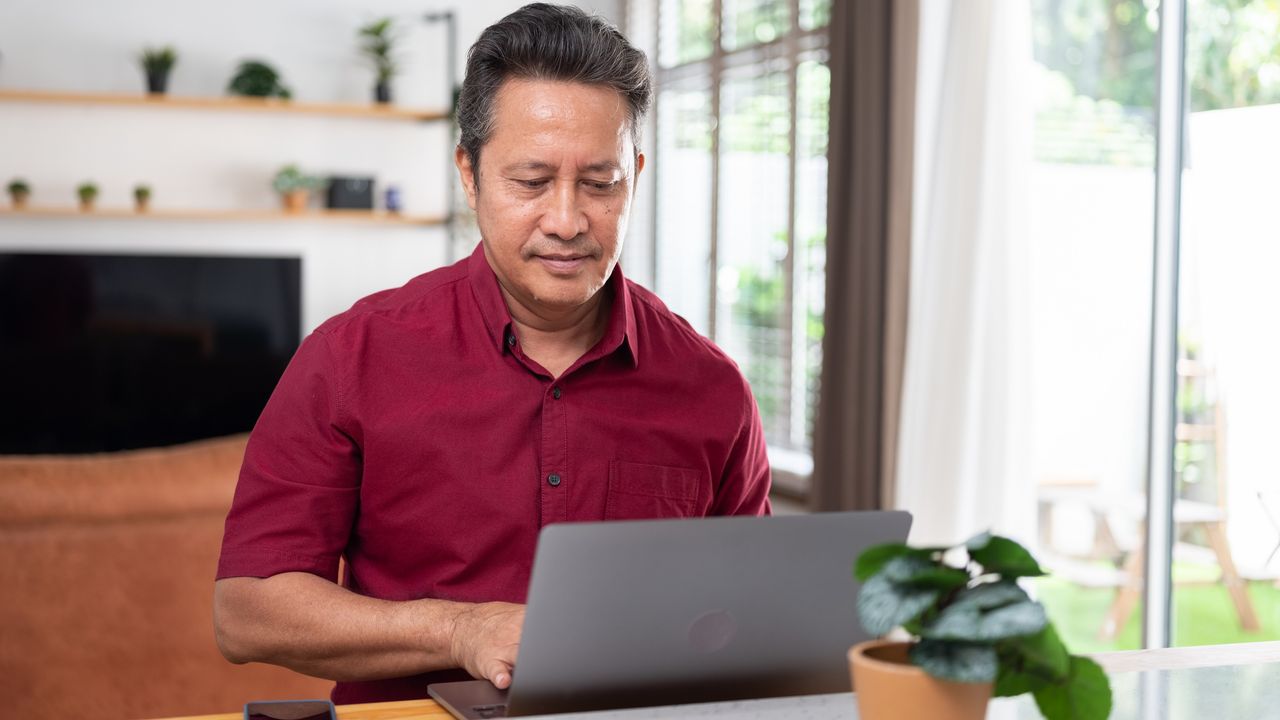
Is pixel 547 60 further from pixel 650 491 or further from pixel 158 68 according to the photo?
pixel 158 68

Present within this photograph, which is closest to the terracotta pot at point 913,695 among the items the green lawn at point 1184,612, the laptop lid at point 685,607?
the laptop lid at point 685,607

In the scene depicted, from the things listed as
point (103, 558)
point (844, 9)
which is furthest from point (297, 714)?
point (844, 9)

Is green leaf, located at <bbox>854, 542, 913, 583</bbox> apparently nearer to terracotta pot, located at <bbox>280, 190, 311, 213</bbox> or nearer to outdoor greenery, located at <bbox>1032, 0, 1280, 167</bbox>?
outdoor greenery, located at <bbox>1032, 0, 1280, 167</bbox>

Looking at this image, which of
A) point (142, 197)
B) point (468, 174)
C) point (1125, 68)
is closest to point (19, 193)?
point (142, 197)

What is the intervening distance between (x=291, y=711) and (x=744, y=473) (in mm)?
732

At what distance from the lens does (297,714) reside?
1003mm

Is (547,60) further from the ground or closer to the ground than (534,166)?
further from the ground

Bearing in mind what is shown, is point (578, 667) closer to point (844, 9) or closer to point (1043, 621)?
point (1043, 621)

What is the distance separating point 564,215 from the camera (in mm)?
1353

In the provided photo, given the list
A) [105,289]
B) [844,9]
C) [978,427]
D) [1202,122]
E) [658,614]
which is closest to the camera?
[658,614]

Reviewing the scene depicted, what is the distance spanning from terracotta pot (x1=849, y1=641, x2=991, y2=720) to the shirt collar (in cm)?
72

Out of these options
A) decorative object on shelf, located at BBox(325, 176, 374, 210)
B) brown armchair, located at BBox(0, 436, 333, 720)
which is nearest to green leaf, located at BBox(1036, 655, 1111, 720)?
brown armchair, located at BBox(0, 436, 333, 720)

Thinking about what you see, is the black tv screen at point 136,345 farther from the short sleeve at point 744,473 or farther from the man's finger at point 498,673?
the man's finger at point 498,673

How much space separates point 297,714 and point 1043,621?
0.56m
